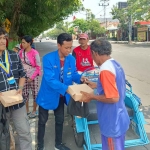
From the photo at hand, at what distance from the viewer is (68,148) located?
3236 mm

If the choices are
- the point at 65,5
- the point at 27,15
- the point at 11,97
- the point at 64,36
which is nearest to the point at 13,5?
the point at 27,15

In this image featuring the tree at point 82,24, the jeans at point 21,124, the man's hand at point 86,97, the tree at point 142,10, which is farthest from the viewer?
the tree at point 82,24

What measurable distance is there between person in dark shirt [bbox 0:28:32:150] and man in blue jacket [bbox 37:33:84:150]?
1.10 feet

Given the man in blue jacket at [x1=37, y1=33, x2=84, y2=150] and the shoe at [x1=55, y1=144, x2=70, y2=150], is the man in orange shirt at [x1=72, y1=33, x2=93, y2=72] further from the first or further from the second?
the shoe at [x1=55, y1=144, x2=70, y2=150]

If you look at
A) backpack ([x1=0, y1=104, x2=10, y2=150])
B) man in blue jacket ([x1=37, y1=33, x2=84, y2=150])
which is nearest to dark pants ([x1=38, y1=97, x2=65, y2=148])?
man in blue jacket ([x1=37, y1=33, x2=84, y2=150])

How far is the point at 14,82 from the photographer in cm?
267

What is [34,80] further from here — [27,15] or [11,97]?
[27,15]

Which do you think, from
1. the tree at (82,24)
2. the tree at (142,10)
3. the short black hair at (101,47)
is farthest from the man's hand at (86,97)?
the tree at (82,24)

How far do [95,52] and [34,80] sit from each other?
2484 millimetres

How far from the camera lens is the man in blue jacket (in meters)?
2.75

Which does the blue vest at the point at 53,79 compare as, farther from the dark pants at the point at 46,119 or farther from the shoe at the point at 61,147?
the shoe at the point at 61,147

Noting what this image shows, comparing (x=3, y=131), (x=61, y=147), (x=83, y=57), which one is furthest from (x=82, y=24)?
(x=3, y=131)

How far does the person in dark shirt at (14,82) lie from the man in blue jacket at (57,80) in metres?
0.33

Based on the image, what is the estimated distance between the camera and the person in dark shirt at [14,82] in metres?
2.57
